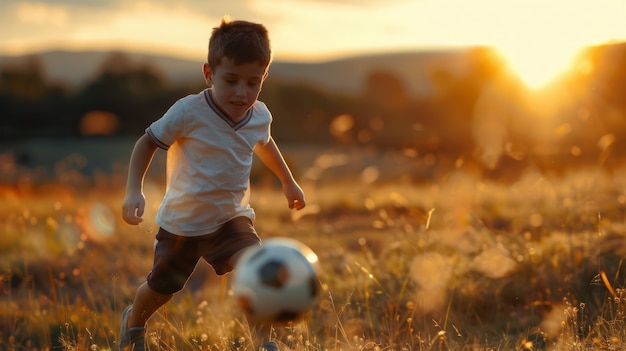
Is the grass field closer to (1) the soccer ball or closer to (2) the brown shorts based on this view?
(2) the brown shorts

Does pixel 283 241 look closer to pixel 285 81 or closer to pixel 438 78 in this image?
pixel 438 78

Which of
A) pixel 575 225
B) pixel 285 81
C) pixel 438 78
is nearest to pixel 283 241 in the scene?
pixel 575 225

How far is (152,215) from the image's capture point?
332 inches

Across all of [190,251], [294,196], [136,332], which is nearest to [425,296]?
[294,196]

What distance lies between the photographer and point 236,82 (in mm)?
3176

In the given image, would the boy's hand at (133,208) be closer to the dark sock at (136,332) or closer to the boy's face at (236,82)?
the boy's face at (236,82)

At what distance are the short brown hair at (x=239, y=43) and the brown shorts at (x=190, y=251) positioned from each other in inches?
29.7

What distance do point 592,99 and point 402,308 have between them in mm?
2727

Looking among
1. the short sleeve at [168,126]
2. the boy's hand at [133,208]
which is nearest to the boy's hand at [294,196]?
the short sleeve at [168,126]

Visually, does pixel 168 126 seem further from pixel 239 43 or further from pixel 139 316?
pixel 139 316

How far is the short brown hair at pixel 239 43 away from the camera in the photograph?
310 cm

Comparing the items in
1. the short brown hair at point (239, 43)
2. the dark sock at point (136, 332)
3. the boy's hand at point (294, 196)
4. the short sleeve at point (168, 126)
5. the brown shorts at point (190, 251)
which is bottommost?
the dark sock at point (136, 332)

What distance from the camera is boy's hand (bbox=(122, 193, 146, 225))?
318cm

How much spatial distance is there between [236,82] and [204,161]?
0.42 meters
